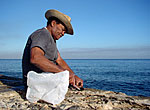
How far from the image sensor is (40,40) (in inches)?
112

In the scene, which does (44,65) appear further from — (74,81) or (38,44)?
(74,81)

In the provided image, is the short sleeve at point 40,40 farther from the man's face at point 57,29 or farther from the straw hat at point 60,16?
the straw hat at point 60,16

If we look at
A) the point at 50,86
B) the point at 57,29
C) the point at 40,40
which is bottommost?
the point at 50,86

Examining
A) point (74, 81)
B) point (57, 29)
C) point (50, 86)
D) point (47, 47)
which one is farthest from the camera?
point (57, 29)

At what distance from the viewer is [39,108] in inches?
98.6

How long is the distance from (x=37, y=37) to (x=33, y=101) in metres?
1.23

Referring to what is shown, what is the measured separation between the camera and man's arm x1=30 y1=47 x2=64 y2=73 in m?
2.66

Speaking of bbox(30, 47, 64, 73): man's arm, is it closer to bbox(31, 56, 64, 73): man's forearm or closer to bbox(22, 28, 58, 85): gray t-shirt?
bbox(31, 56, 64, 73): man's forearm

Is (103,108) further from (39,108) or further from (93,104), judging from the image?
(39,108)

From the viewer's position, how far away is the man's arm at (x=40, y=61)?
266 cm

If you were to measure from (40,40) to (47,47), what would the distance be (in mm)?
287

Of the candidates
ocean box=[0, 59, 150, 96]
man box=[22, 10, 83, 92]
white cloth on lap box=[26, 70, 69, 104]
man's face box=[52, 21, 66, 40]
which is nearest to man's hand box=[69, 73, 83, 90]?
man box=[22, 10, 83, 92]

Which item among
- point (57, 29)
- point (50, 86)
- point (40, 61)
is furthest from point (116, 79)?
point (40, 61)

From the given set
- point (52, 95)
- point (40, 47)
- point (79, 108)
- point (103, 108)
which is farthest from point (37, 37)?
point (103, 108)
